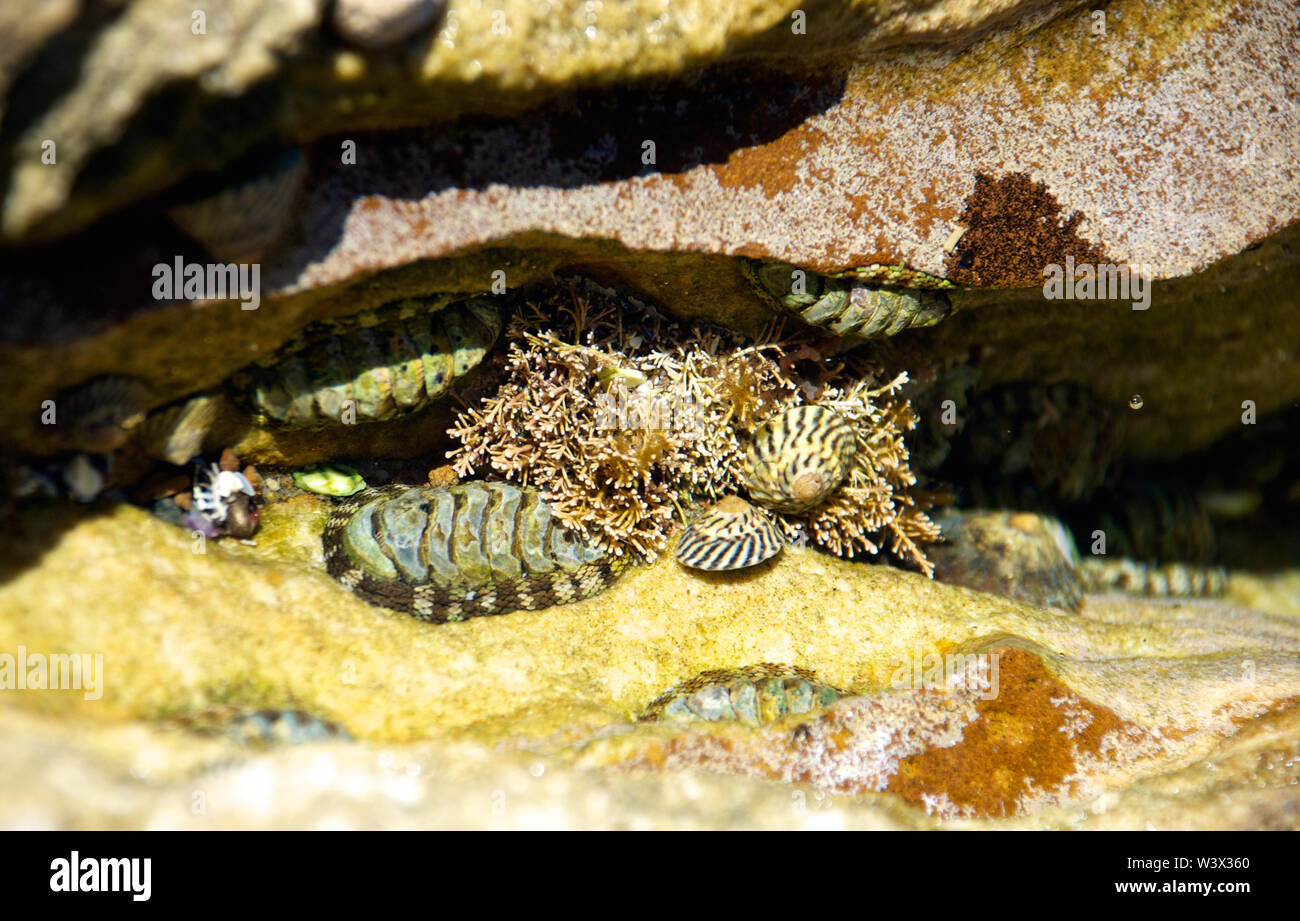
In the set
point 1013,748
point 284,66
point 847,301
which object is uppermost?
point 284,66

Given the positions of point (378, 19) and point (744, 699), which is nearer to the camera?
point (378, 19)

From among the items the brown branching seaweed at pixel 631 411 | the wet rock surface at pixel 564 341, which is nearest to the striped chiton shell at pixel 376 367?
A: the wet rock surface at pixel 564 341

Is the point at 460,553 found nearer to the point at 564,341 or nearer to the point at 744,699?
the point at 564,341

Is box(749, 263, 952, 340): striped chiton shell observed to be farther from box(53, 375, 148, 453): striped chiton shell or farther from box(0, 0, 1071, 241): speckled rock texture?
box(53, 375, 148, 453): striped chiton shell

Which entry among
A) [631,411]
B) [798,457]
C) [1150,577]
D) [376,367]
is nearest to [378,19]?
[376,367]

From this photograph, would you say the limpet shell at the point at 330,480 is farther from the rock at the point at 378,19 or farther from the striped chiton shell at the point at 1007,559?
the striped chiton shell at the point at 1007,559

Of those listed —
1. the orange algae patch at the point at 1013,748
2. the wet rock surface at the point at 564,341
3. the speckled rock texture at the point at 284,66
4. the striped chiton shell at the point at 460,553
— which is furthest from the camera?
the striped chiton shell at the point at 460,553
